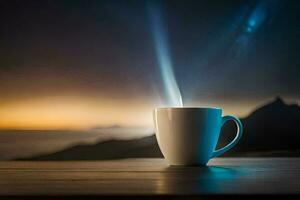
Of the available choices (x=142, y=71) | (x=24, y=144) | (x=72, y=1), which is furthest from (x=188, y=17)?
(x=24, y=144)

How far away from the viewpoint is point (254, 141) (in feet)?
3.34

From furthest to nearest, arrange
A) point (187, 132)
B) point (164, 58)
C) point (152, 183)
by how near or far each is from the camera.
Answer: point (164, 58), point (187, 132), point (152, 183)

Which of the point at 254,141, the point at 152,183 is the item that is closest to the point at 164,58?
the point at 254,141

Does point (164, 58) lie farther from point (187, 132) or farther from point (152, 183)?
point (152, 183)

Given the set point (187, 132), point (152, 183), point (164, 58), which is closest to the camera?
point (152, 183)

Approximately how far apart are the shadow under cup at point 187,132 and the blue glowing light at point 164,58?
0.30 m

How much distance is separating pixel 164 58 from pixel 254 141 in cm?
27

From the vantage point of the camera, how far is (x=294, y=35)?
1.03m

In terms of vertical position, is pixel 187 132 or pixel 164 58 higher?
pixel 164 58

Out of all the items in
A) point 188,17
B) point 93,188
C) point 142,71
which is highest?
point 188,17

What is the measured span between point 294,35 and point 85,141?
52cm

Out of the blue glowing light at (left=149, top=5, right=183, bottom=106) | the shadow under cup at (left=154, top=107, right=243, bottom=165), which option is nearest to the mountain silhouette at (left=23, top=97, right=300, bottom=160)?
the blue glowing light at (left=149, top=5, right=183, bottom=106)

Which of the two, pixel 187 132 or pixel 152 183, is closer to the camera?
pixel 152 183

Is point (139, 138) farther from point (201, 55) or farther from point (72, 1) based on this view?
point (72, 1)
